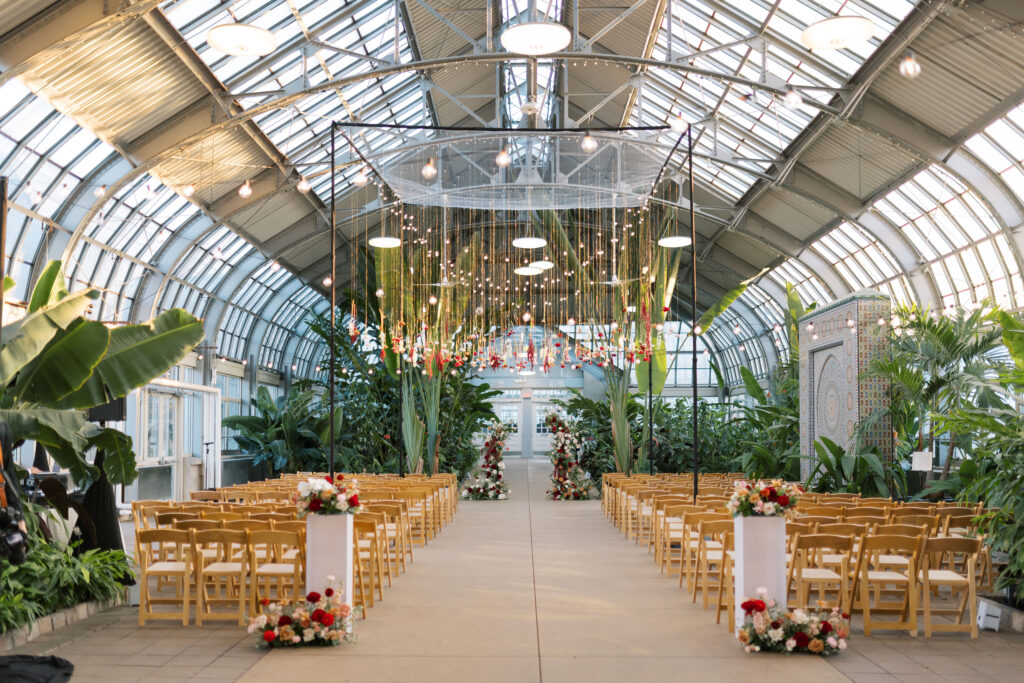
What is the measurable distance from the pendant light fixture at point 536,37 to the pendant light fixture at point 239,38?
243cm

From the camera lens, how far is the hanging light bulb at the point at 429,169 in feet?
37.7

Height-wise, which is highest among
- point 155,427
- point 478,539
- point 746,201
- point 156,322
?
point 746,201

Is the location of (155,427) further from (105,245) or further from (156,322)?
(156,322)

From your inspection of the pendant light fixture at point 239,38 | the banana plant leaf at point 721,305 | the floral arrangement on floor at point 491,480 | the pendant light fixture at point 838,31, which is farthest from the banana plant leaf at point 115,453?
the banana plant leaf at point 721,305

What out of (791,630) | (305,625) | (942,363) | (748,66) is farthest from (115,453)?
(748,66)

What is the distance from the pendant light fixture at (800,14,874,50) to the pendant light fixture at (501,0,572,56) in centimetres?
224

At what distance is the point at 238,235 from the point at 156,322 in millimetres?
15218

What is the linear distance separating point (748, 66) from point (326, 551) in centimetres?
1259

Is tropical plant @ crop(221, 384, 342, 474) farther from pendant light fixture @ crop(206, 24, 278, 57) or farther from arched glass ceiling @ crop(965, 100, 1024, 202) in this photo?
arched glass ceiling @ crop(965, 100, 1024, 202)

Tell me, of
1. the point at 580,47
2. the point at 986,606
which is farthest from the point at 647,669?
the point at 580,47

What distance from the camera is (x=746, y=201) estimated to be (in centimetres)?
2227

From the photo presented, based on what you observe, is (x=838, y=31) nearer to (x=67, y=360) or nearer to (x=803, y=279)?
(x=67, y=360)

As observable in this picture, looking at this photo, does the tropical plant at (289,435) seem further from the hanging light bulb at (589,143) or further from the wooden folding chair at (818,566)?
the wooden folding chair at (818,566)

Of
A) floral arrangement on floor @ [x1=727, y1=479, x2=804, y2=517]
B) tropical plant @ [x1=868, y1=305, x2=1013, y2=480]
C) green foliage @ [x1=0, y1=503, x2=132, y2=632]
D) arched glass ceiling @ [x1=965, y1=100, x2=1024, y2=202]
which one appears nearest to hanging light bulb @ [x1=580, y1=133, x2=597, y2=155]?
tropical plant @ [x1=868, y1=305, x2=1013, y2=480]
